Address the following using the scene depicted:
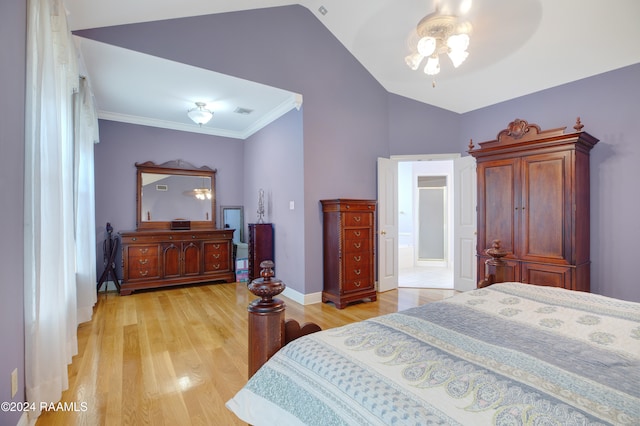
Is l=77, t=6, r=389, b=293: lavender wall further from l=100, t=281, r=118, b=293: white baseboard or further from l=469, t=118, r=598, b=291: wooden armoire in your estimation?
l=100, t=281, r=118, b=293: white baseboard

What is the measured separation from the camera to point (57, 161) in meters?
1.90

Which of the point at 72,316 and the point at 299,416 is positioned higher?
the point at 299,416

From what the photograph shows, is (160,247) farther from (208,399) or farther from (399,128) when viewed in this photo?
(399,128)

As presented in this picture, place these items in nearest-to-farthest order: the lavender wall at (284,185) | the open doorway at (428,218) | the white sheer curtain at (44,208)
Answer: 1. the white sheer curtain at (44,208)
2. the lavender wall at (284,185)
3. the open doorway at (428,218)

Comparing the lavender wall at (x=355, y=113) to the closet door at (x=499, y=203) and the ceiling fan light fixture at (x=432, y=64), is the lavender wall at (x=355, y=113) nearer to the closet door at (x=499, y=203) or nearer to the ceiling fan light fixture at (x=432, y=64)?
the closet door at (x=499, y=203)

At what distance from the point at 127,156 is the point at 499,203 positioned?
5.43 meters

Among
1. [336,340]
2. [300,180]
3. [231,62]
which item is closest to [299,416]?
[336,340]

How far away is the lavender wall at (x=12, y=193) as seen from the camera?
135 centimetres

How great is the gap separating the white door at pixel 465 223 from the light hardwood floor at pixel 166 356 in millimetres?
595

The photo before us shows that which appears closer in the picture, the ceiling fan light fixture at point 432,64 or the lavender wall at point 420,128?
the ceiling fan light fixture at point 432,64

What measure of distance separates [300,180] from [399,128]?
1967mm

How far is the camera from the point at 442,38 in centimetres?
281

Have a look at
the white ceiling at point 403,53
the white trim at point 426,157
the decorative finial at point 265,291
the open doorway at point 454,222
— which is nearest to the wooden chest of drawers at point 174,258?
the white ceiling at point 403,53

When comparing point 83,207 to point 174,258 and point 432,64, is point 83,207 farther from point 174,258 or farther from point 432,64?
point 432,64
